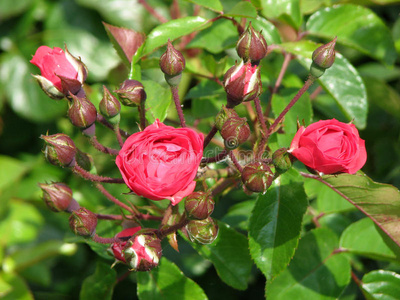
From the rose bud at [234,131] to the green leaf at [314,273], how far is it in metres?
0.69

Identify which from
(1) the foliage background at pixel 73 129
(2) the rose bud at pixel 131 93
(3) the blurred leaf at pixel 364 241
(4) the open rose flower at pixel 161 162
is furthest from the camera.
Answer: (1) the foliage background at pixel 73 129

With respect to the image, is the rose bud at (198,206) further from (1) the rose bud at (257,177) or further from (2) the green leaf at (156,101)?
(2) the green leaf at (156,101)

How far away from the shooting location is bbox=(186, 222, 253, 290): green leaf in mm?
1861

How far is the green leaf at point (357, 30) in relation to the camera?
6.93 feet

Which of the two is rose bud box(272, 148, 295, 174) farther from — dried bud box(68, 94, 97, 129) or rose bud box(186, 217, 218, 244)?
dried bud box(68, 94, 97, 129)

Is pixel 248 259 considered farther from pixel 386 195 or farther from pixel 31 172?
pixel 31 172

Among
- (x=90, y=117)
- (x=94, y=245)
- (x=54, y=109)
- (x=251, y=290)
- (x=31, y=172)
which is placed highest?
(x=90, y=117)

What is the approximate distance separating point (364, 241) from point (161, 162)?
3.54 feet

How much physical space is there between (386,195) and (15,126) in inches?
110

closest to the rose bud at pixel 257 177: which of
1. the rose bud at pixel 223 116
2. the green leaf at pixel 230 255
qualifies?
the rose bud at pixel 223 116

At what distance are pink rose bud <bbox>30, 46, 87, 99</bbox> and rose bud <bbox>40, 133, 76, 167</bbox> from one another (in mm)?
182

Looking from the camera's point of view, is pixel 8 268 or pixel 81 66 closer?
pixel 81 66

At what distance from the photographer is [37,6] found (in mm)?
3266

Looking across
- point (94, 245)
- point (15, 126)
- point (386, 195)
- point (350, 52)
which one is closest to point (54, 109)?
point (15, 126)
